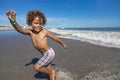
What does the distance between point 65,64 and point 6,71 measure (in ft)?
6.31

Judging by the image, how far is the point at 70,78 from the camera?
14.8 ft

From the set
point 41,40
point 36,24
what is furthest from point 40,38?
point 36,24

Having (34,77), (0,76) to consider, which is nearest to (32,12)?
(34,77)

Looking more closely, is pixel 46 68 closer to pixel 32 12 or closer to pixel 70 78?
pixel 70 78

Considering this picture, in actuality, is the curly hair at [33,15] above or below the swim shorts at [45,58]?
above

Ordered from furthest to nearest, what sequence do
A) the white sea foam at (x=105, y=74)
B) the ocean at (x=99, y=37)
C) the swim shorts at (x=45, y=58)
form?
the ocean at (x=99, y=37) < the white sea foam at (x=105, y=74) < the swim shorts at (x=45, y=58)

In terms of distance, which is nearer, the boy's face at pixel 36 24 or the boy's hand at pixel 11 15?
the boy's hand at pixel 11 15

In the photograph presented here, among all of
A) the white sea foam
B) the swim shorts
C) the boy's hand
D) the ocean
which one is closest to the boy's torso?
the swim shorts

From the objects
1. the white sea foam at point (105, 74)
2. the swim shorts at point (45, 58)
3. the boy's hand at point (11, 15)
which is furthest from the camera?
the white sea foam at point (105, 74)

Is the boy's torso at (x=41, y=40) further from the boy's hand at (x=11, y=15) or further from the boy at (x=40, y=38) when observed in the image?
the boy's hand at (x=11, y=15)

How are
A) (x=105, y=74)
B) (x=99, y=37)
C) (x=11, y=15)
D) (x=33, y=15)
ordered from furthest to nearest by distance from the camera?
(x=99, y=37) → (x=105, y=74) → (x=33, y=15) → (x=11, y=15)

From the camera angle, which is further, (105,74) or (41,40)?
(105,74)

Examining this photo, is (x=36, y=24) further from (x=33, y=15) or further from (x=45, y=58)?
(x=45, y=58)

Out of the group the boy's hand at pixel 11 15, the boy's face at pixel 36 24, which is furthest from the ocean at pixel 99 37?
the boy's hand at pixel 11 15
